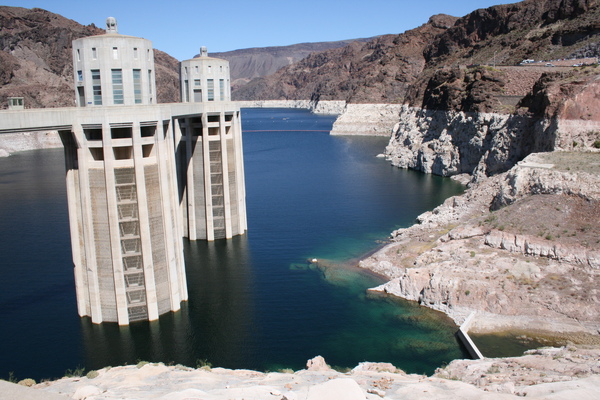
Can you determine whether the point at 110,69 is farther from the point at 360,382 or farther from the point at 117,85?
the point at 360,382

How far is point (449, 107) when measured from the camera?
282 ft

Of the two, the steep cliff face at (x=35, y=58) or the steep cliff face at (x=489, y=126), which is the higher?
the steep cliff face at (x=35, y=58)

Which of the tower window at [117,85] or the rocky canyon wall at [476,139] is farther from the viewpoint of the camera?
the rocky canyon wall at [476,139]

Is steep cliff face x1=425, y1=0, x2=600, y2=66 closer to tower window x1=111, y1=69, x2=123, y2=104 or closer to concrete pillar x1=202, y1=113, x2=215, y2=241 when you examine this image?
concrete pillar x1=202, y1=113, x2=215, y2=241

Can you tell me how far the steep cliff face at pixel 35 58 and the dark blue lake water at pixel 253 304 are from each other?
319 ft

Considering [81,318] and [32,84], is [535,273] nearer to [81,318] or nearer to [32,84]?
[81,318]

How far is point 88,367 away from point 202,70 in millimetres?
27444

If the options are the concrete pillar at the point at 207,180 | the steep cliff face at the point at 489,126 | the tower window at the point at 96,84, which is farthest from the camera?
the steep cliff face at the point at 489,126

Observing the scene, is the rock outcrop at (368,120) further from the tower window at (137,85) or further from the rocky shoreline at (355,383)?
the rocky shoreline at (355,383)

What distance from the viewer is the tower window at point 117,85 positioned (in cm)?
3039

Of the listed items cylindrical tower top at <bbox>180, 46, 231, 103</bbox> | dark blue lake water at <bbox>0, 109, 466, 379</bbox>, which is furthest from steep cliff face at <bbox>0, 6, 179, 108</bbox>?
cylindrical tower top at <bbox>180, 46, 231, 103</bbox>

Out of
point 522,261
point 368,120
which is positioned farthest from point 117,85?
point 368,120

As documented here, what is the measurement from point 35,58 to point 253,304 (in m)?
169

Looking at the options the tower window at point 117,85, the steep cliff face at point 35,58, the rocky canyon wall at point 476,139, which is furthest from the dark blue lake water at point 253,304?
the steep cliff face at point 35,58
